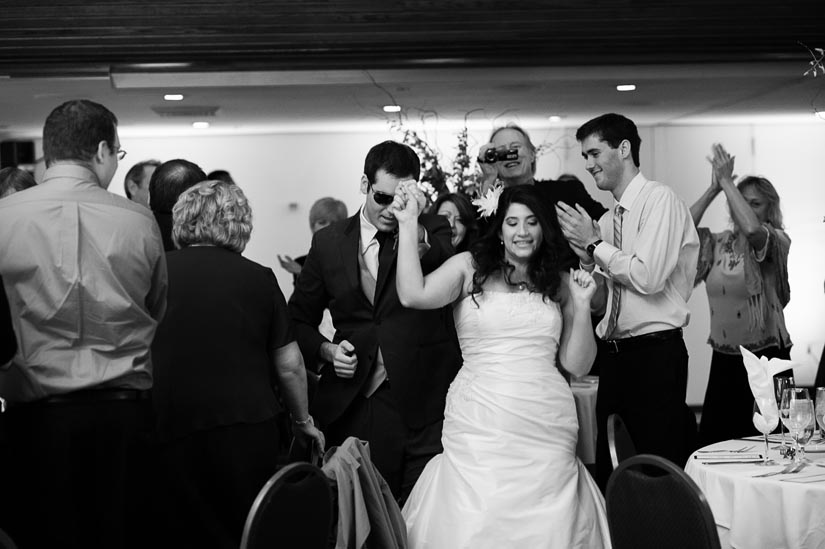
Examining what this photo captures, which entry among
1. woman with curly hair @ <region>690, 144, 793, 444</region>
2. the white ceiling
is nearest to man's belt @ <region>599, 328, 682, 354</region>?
woman with curly hair @ <region>690, 144, 793, 444</region>

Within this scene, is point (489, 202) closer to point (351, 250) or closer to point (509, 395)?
point (351, 250)

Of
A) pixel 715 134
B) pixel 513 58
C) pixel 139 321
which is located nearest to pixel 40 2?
pixel 513 58

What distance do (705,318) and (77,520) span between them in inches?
289

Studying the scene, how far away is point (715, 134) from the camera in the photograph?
9.48 metres

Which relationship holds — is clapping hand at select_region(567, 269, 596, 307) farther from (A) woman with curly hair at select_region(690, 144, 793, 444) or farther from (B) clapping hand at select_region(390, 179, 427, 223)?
(A) woman with curly hair at select_region(690, 144, 793, 444)

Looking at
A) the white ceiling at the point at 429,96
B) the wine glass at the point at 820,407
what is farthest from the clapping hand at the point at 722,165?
the wine glass at the point at 820,407

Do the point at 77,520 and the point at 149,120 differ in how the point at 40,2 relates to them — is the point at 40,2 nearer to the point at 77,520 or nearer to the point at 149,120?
the point at 149,120

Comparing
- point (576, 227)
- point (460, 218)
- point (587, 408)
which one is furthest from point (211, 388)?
point (587, 408)

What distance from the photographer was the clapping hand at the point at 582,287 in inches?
158

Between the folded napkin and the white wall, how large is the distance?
542 centimetres

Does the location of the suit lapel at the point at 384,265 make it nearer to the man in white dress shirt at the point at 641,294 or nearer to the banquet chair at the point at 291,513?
the man in white dress shirt at the point at 641,294

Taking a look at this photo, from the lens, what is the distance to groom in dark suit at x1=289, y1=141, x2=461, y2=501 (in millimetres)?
4113

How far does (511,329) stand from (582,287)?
0.98 ft

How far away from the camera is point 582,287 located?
158 inches
